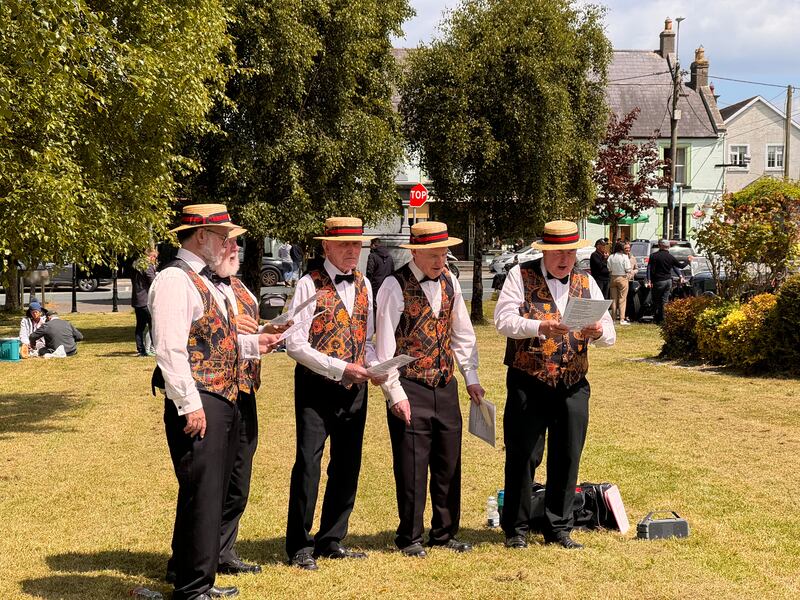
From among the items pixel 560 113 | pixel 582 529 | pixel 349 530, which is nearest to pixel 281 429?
pixel 349 530

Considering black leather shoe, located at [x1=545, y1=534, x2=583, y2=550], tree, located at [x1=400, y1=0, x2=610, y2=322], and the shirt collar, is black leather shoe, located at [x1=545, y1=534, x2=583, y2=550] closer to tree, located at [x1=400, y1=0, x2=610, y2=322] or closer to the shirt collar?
the shirt collar

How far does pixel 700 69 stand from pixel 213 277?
55.0 metres

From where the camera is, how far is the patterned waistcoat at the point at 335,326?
251 inches

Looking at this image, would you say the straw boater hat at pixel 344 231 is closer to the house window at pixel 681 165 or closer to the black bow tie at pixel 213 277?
the black bow tie at pixel 213 277

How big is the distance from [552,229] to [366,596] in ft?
8.60

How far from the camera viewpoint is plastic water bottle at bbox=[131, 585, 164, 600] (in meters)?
5.70

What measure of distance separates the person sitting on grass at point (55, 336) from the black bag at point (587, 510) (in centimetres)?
1376

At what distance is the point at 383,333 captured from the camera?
653 centimetres

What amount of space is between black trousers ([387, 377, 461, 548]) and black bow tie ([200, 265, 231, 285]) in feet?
4.20

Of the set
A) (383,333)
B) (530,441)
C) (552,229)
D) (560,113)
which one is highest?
(560,113)

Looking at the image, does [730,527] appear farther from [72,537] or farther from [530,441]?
[72,537]

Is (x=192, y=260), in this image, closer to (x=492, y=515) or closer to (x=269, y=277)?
(x=492, y=515)

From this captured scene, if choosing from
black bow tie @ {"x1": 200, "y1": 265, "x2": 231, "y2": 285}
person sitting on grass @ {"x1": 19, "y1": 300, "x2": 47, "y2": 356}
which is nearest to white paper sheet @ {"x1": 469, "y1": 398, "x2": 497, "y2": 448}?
black bow tie @ {"x1": 200, "y1": 265, "x2": 231, "y2": 285}

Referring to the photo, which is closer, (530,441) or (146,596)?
(146,596)
